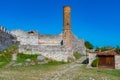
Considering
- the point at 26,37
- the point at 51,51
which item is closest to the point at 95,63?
the point at 51,51

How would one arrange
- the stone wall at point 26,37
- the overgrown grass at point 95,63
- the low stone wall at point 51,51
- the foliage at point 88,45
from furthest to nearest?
the foliage at point 88,45, the stone wall at point 26,37, the low stone wall at point 51,51, the overgrown grass at point 95,63

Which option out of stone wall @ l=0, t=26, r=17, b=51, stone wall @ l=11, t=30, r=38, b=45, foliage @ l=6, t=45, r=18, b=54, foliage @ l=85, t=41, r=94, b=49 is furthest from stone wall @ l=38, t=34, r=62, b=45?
foliage @ l=85, t=41, r=94, b=49

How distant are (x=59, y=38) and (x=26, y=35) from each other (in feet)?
20.2

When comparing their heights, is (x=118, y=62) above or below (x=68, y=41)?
below

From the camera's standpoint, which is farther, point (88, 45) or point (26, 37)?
point (88, 45)

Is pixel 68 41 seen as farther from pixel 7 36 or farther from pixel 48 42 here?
pixel 7 36

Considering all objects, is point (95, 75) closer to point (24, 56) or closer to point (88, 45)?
point (24, 56)

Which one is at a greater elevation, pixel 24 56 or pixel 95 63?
pixel 24 56

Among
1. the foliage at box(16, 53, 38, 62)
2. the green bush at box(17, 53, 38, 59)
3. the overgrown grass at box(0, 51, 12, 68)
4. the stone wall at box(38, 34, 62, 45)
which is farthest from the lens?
the stone wall at box(38, 34, 62, 45)

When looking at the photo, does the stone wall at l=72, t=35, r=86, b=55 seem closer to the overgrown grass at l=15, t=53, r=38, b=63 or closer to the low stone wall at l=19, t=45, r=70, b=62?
the low stone wall at l=19, t=45, r=70, b=62

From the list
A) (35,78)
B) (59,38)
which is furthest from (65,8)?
(35,78)

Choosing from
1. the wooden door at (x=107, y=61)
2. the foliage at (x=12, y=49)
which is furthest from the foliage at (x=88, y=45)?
the wooden door at (x=107, y=61)

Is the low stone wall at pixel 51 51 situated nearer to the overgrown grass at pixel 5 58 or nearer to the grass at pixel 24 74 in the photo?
the overgrown grass at pixel 5 58

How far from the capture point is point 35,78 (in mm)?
21656
